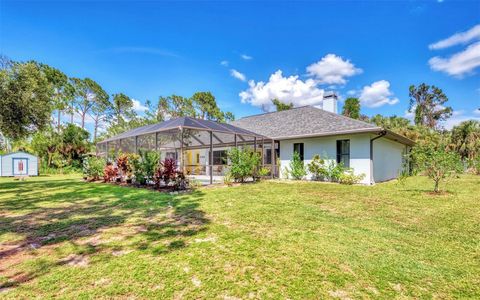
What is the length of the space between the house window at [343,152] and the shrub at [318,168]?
786mm

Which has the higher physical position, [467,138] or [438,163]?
[467,138]

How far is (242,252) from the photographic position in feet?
10.9

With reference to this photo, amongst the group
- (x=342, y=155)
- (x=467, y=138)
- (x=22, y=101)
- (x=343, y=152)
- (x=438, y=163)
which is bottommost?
(x=438, y=163)

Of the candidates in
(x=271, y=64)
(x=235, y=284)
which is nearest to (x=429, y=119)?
(x=271, y=64)

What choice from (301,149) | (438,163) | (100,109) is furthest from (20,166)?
(438,163)

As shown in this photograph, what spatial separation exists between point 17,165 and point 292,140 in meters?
23.6

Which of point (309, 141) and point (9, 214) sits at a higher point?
point (309, 141)

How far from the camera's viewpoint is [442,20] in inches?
594

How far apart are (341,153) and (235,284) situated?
1128 centimetres

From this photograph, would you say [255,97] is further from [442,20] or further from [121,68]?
[442,20]

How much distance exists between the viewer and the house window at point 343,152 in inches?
474

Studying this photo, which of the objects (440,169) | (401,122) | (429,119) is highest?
(429,119)

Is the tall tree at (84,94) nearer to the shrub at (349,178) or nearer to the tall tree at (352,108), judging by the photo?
the shrub at (349,178)

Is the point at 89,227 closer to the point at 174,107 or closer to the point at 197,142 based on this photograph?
the point at 197,142
